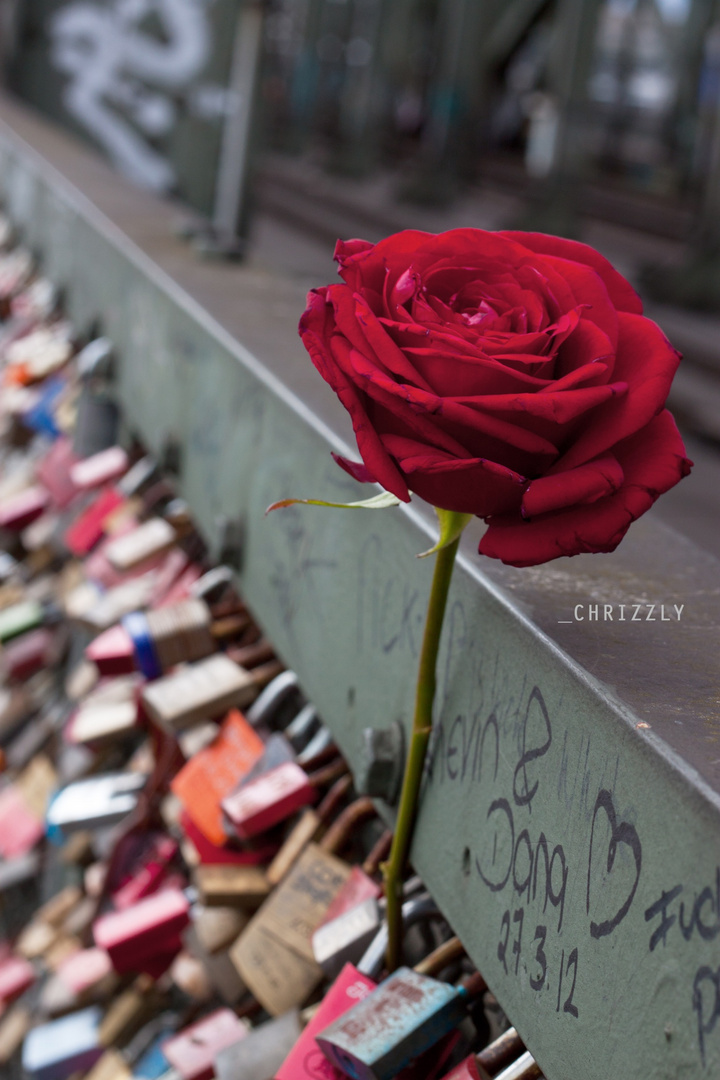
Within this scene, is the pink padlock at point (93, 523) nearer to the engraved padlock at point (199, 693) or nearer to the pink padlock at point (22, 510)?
the pink padlock at point (22, 510)

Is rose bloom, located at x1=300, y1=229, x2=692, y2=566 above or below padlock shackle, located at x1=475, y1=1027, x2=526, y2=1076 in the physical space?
above

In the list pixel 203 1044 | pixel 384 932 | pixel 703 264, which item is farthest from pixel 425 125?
pixel 384 932

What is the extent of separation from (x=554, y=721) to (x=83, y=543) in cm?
217

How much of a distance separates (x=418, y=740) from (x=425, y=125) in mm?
23648

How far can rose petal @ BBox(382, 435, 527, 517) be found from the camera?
84cm

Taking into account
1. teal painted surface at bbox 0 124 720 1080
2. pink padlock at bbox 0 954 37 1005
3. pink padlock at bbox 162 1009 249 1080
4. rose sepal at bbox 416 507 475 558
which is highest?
rose sepal at bbox 416 507 475 558

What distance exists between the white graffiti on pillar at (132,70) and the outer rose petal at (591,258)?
5.56 m

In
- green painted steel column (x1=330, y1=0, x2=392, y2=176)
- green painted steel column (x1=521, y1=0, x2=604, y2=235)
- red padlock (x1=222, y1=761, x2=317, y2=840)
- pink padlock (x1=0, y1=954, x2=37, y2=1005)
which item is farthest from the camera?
green painted steel column (x1=330, y1=0, x2=392, y2=176)

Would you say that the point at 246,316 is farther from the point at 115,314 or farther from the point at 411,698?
the point at 411,698

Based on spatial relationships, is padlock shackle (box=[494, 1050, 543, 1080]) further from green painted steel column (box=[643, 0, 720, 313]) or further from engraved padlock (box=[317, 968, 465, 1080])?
green painted steel column (box=[643, 0, 720, 313])

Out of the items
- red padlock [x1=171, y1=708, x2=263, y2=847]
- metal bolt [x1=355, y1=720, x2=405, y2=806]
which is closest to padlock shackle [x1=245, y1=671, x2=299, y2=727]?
red padlock [x1=171, y1=708, x2=263, y2=847]

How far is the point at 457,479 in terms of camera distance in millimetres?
869

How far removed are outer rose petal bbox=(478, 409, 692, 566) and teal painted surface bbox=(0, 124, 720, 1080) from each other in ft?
0.48

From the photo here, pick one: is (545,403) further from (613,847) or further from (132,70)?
(132,70)
